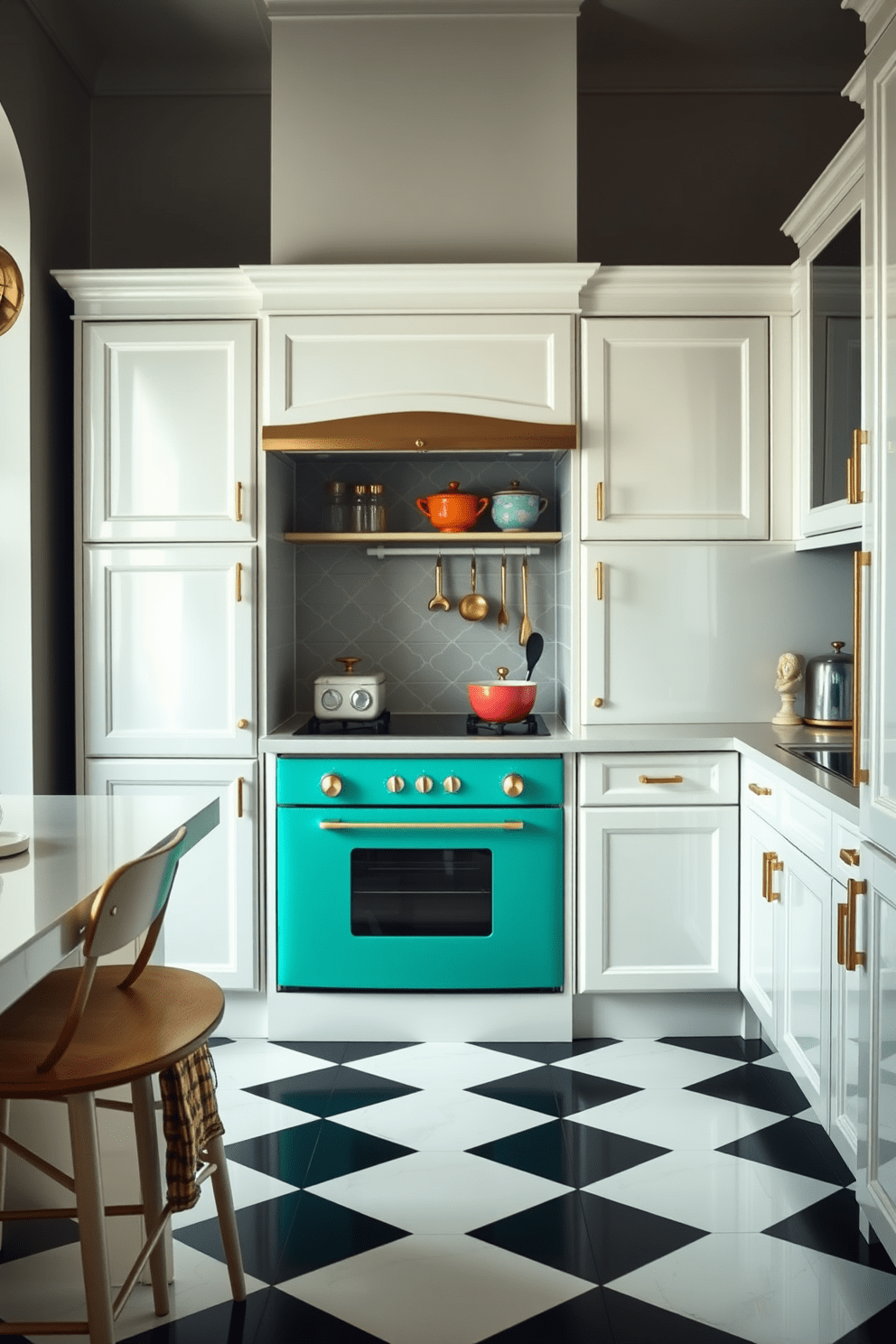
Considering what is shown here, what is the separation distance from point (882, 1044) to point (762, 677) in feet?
5.02

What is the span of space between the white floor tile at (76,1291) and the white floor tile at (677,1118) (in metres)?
0.98

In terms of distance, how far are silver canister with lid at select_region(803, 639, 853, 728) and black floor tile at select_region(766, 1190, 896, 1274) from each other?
1.33m

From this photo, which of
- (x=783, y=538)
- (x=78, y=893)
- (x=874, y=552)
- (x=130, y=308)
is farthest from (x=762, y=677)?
(x=78, y=893)

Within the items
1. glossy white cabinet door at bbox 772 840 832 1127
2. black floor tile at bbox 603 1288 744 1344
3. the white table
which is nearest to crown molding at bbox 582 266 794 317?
glossy white cabinet door at bbox 772 840 832 1127

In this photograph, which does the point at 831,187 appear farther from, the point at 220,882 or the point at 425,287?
the point at 220,882

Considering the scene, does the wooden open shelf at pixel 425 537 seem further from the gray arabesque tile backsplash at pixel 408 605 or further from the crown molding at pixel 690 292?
the crown molding at pixel 690 292

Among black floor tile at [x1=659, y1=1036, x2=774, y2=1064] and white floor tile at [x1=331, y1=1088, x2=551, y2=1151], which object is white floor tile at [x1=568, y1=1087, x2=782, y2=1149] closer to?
white floor tile at [x1=331, y1=1088, x2=551, y2=1151]

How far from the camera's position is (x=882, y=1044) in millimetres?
2012

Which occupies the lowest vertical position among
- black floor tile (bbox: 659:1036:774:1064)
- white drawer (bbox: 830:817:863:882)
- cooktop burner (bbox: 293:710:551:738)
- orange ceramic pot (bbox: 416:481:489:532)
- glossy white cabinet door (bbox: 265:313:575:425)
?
black floor tile (bbox: 659:1036:774:1064)

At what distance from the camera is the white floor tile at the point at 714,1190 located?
230 cm

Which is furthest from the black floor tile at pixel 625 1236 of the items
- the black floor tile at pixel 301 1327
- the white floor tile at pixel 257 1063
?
the white floor tile at pixel 257 1063

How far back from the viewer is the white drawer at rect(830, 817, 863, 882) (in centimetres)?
218

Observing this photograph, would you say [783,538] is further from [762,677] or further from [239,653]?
[239,653]

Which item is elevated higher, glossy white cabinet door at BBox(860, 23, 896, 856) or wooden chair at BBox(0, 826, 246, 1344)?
glossy white cabinet door at BBox(860, 23, 896, 856)
